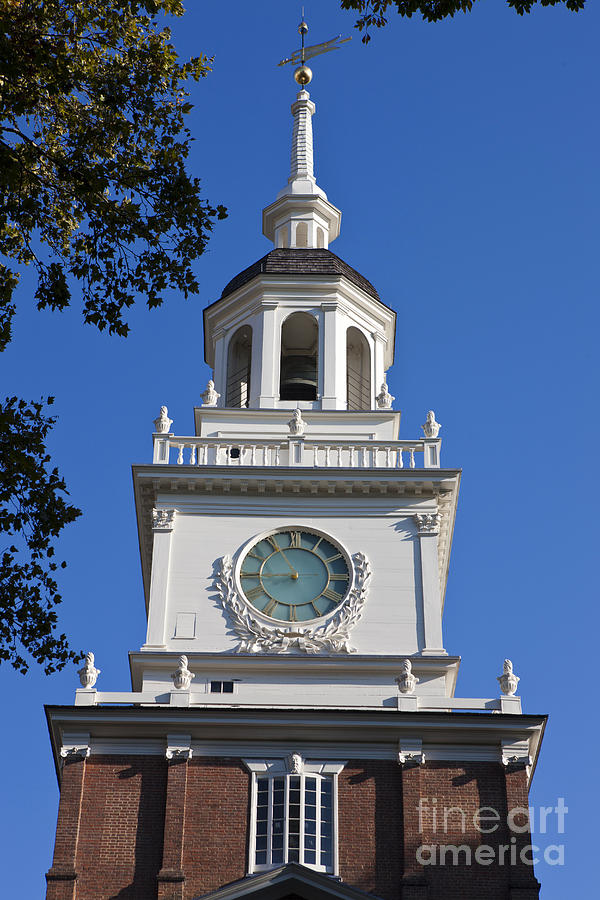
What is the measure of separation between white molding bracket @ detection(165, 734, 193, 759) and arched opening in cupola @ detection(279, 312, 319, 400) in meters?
13.7

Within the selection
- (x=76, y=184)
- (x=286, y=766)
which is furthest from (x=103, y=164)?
(x=286, y=766)

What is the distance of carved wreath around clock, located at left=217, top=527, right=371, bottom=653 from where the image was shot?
32.8 m

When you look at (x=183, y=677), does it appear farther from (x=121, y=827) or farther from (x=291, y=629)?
(x=121, y=827)

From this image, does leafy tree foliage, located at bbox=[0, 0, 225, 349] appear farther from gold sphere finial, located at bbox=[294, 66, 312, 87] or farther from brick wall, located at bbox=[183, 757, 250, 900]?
gold sphere finial, located at bbox=[294, 66, 312, 87]

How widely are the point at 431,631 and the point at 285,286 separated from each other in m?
12.1

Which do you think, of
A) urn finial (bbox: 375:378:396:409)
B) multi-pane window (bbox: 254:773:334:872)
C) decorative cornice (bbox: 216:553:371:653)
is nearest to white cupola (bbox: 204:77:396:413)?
urn finial (bbox: 375:378:396:409)

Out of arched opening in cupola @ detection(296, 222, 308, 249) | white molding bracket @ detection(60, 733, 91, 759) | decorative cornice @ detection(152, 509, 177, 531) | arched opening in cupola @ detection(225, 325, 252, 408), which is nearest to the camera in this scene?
white molding bracket @ detection(60, 733, 91, 759)

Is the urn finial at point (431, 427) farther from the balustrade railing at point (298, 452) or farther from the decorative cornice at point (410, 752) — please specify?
the decorative cornice at point (410, 752)

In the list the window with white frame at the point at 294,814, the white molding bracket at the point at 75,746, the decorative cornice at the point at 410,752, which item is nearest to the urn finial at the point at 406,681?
the decorative cornice at the point at 410,752

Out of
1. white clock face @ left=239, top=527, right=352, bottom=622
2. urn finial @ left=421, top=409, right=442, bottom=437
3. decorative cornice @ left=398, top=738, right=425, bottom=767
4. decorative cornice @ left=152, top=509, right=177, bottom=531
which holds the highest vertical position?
urn finial @ left=421, top=409, right=442, bottom=437

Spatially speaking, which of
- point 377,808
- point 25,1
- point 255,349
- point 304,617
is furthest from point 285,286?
point 25,1

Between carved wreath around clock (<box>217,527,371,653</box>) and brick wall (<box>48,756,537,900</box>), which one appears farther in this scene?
carved wreath around clock (<box>217,527,371,653</box>)

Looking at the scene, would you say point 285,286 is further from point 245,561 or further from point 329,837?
point 329,837

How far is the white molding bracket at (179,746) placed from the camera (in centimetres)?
2900
